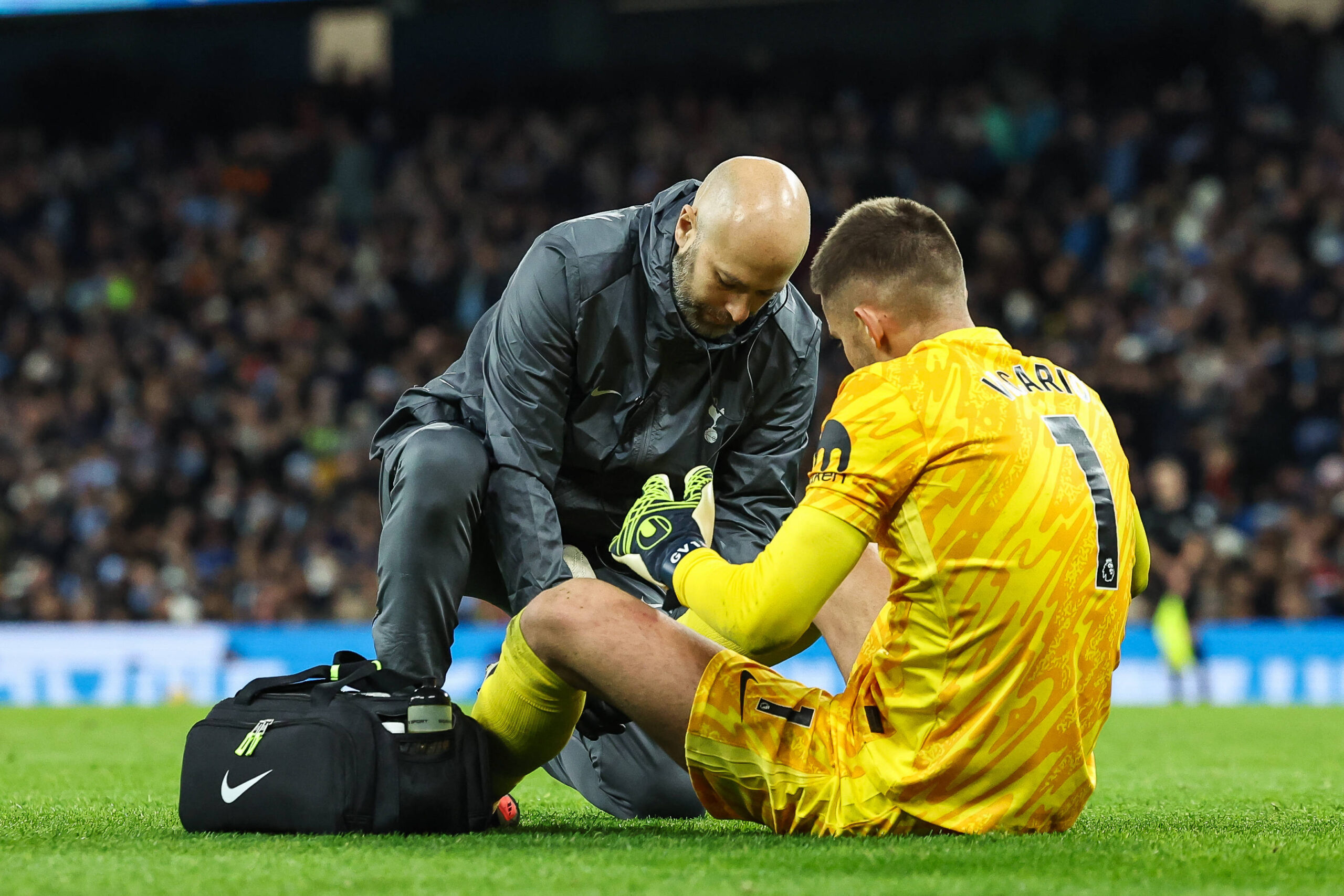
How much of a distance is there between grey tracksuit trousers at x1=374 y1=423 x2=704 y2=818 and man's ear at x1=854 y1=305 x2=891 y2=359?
4.33ft

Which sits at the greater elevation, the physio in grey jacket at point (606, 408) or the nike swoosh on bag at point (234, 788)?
the physio in grey jacket at point (606, 408)

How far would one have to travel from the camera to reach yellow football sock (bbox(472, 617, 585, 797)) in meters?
3.36

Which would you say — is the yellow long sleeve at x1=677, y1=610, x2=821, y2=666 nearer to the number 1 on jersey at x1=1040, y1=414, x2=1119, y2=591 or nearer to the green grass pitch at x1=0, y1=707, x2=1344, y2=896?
the green grass pitch at x1=0, y1=707, x2=1344, y2=896

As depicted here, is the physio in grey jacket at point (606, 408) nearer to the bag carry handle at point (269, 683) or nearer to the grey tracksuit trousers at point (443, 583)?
the grey tracksuit trousers at point (443, 583)

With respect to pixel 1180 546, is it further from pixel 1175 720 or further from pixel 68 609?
pixel 68 609

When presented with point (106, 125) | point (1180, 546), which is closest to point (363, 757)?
point (1180, 546)

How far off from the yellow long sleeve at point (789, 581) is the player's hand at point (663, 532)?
0.19m

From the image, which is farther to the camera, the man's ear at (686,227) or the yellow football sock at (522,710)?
the man's ear at (686,227)

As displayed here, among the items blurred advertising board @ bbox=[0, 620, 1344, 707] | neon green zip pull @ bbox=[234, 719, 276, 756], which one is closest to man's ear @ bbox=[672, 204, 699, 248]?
neon green zip pull @ bbox=[234, 719, 276, 756]

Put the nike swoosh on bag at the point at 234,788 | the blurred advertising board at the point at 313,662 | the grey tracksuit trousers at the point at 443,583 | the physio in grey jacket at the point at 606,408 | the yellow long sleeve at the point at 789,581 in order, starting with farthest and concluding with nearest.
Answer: the blurred advertising board at the point at 313,662 → the grey tracksuit trousers at the point at 443,583 → the physio in grey jacket at the point at 606,408 → the nike swoosh on bag at the point at 234,788 → the yellow long sleeve at the point at 789,581

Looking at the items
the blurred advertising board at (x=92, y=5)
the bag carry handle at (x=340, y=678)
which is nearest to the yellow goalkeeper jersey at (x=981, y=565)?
the bag carry handle at (x=340, y=678)

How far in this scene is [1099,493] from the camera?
3.00m

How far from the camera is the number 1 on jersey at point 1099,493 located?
2988 mm

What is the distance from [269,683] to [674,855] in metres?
1.13
